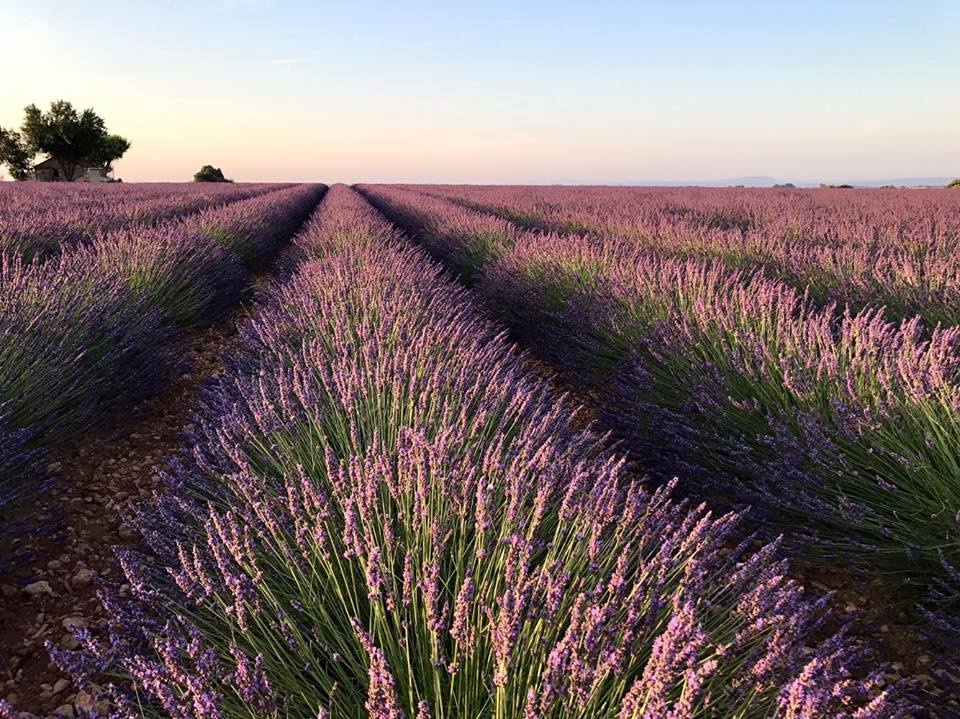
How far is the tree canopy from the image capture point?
4150 centimetres

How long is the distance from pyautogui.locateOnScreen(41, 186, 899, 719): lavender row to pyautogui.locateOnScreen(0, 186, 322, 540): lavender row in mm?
1003

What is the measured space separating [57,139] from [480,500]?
5222 centimetres

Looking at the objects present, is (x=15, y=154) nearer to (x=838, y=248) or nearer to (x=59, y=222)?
Answer: (x=59, y=222)

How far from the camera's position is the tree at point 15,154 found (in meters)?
42.6

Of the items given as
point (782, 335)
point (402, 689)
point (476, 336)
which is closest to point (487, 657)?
point (402, 689)

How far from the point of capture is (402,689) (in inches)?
47.4

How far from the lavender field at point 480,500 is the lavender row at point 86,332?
0.03m

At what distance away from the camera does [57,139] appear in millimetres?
41969

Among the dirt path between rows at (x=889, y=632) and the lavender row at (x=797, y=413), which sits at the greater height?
the lavender row at (x=797, y=413)

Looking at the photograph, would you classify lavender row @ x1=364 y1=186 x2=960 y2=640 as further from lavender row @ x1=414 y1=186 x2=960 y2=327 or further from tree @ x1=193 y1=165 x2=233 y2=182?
tree @ x1=193 y1=165 x2=233 y2=182

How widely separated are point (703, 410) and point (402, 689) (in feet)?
6.39

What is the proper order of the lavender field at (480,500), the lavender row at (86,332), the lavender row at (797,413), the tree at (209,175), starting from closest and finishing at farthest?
the lavender field at (480,500), the lavender row at (797,413), the lavender row at (86,332), the tree at (209,175)

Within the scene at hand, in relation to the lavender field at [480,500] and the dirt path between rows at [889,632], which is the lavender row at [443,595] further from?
the dirt path between rows at [889,632]

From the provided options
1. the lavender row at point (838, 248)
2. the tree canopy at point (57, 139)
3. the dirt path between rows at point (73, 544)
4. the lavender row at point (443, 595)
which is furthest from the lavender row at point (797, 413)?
the tree canopy at point (57, 139)
